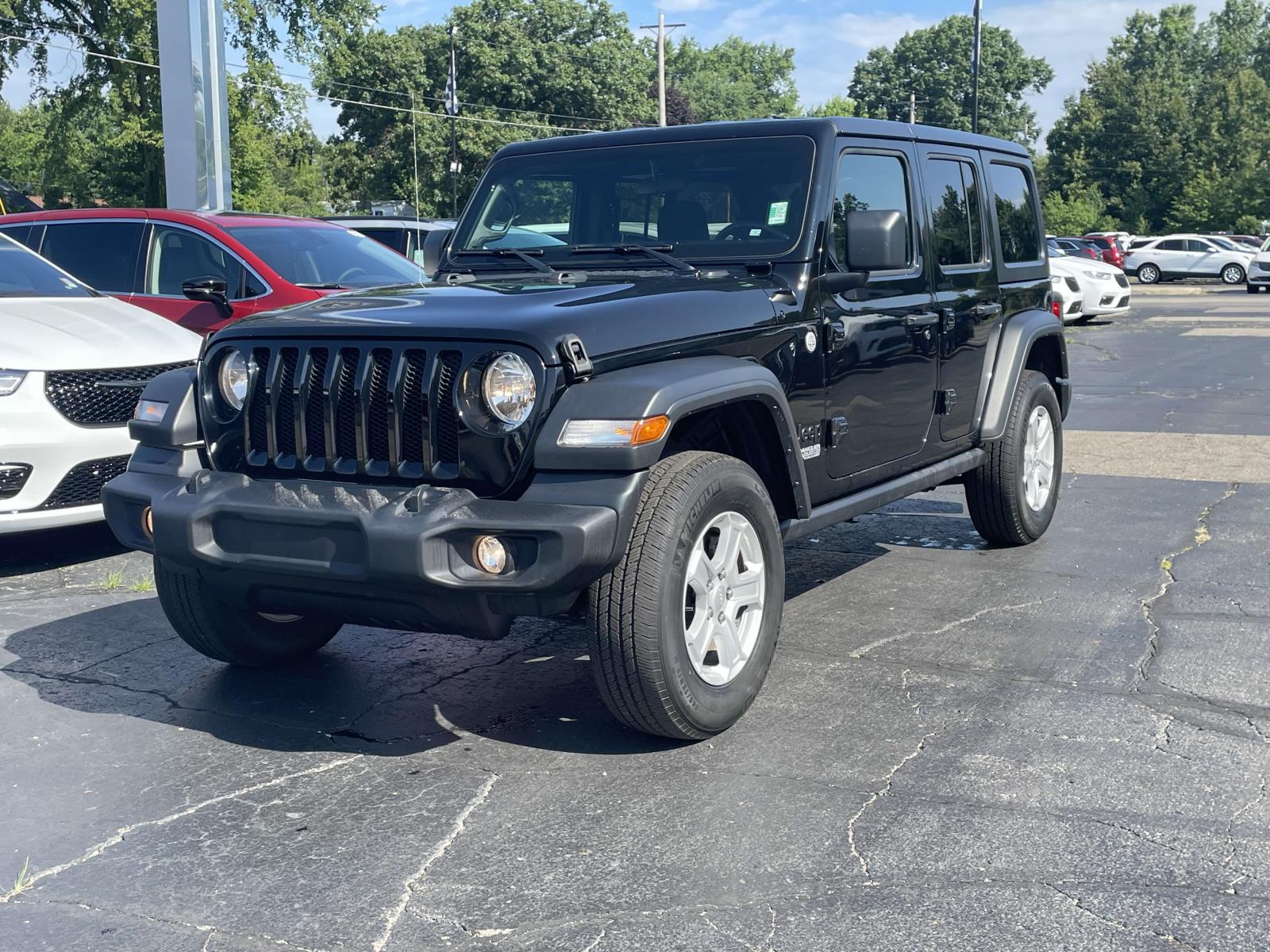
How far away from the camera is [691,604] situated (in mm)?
4141

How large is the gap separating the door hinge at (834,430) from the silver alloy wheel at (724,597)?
781mm

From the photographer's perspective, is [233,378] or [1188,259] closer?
[233,378]

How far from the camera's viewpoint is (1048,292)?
7266 millimetres

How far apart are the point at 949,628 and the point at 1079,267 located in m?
22.5

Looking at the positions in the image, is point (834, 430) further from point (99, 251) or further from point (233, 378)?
point (99, 251)

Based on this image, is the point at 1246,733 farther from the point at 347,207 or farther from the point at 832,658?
the point at 347,207

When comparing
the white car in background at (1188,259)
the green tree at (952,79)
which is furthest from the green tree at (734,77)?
the white car in background at (1188,259)

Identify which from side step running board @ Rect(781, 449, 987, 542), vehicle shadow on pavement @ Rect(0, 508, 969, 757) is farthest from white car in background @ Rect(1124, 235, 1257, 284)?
→ vehicle shadow on pavement @ Rect(0, 508, 969, 757)

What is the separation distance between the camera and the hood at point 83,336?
256 inches

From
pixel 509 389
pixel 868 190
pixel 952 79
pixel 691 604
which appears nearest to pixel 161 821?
pixel 509 389

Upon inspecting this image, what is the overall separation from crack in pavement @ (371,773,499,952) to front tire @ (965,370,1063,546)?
344cm

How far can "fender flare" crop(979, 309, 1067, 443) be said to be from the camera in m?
6.35

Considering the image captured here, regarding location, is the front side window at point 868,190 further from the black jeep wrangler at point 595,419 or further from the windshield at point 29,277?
the windshield at point 29,277

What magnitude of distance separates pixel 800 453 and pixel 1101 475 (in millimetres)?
5222
